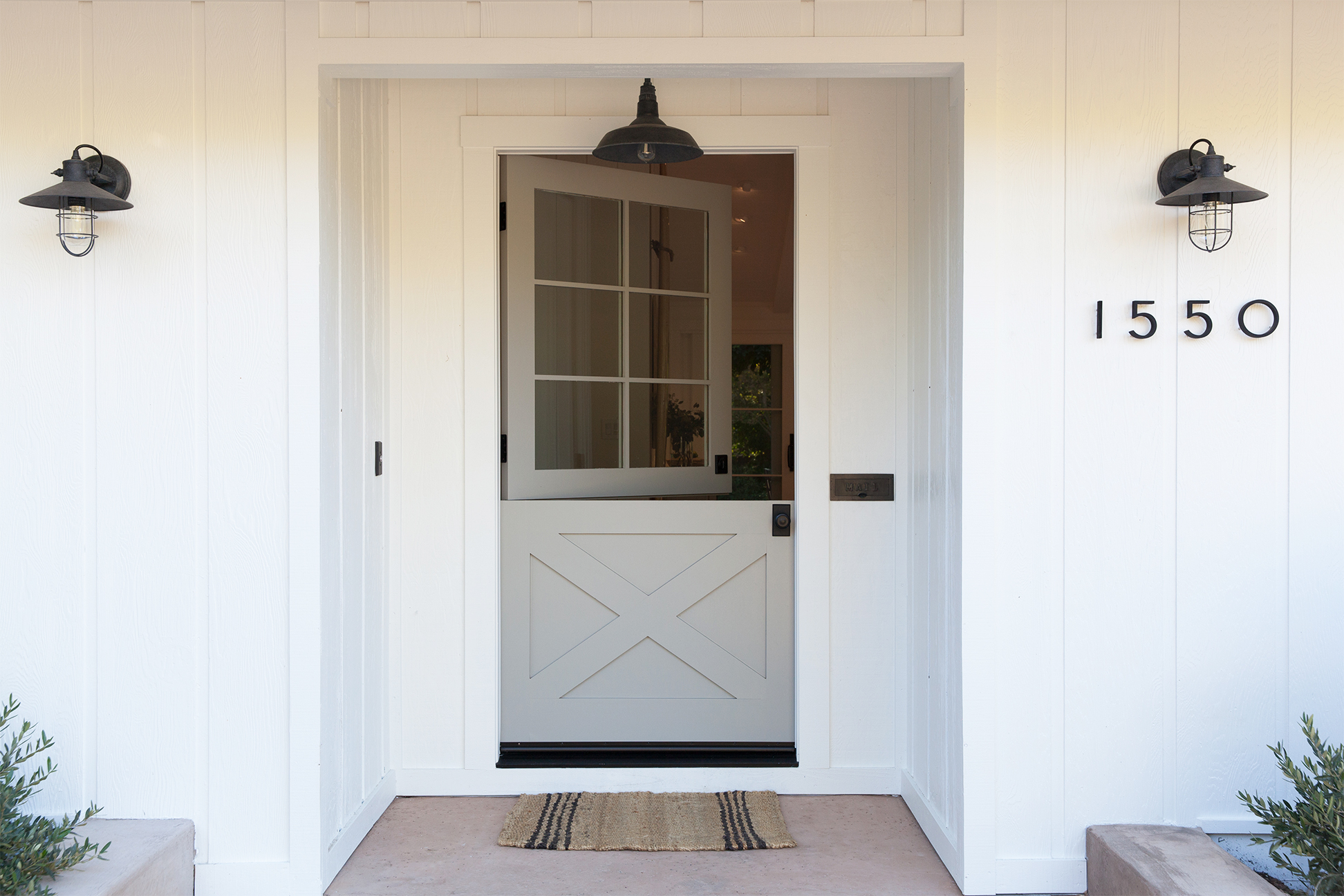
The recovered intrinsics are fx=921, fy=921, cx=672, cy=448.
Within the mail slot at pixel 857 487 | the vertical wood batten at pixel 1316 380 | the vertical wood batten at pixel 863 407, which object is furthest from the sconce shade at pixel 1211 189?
the mail slot at pixel 857 487

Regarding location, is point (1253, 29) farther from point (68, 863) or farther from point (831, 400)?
point (68, 863)

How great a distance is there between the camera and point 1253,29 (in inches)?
95.0

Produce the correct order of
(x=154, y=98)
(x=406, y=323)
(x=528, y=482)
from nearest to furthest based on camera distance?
(x=154, y=98) → (x=406, y=323) → (x=528, y=482)

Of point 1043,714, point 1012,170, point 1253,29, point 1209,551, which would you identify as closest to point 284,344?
point 1012,170

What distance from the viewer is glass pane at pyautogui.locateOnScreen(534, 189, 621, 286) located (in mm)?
3342

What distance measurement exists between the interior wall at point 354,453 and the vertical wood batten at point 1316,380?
246 cm

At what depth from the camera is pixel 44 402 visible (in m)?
2.38

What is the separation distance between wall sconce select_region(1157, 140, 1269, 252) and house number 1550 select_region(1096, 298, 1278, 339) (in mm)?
168

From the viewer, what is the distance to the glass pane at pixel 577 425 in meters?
3.35

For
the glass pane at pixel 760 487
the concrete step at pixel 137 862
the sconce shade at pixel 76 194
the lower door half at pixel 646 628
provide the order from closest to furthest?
1. the concrete step at pixel 137 862
2. the sconce shade at pixel 76 194
3. the lower door half at pixel 646 628
4. the glass pane at pixel 760 487

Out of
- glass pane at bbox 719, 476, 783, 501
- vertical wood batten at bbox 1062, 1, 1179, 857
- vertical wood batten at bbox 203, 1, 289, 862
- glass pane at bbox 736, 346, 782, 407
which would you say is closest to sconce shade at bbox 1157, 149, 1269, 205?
vertical wood batten at bbox 1062, 1, 1179, 857

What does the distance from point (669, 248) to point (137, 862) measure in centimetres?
256

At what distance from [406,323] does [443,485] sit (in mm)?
556

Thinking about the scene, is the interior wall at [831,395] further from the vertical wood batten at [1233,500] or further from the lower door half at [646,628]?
the vertical wood batten at [1233,500]
